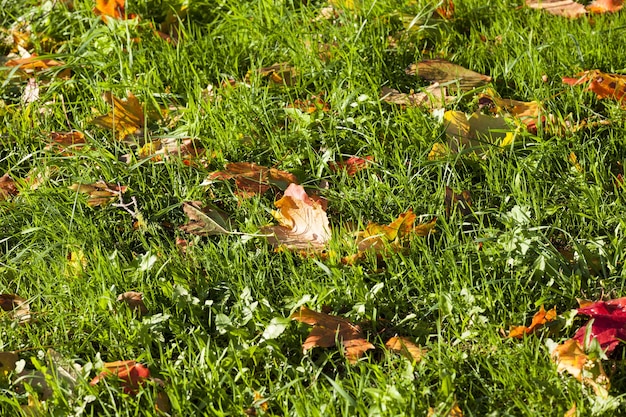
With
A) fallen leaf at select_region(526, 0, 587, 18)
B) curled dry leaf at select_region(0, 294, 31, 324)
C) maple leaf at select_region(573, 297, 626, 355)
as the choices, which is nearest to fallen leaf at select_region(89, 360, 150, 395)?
curled dry leaf at select_region(0, 294, 31, 324)

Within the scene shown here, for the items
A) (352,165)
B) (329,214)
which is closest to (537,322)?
(329,214)

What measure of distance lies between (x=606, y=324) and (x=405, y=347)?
1.77ft

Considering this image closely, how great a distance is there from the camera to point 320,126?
3.12 m

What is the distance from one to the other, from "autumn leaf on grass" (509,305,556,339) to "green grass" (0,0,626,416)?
4 cm

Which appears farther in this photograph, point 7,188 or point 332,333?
point 7,188

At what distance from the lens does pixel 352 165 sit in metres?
2.96

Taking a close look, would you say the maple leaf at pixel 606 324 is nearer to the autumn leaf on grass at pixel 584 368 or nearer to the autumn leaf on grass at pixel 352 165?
the autumn leaf on grass at pixel 584 368

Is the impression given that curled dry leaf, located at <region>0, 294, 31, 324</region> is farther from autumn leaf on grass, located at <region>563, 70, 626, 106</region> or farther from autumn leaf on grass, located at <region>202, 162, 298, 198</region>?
autumn leaf on grass, located at <region>563, 70, 626, 106</region>

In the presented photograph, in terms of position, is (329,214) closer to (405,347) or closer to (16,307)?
(405,347)

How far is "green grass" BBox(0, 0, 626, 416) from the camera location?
86.7 inches

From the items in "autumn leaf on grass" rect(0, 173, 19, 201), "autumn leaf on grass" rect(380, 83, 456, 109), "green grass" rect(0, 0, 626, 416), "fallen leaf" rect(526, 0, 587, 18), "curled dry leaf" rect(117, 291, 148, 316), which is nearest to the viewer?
"green grass" rect(0, 0, 626, 416)

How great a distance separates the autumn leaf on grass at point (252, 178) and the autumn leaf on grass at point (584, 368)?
45.0 inches

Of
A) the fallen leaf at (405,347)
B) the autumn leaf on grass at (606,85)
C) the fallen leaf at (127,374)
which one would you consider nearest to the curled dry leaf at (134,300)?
the fallen leaf at (127,374)

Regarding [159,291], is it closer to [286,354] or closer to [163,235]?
[163,235]
